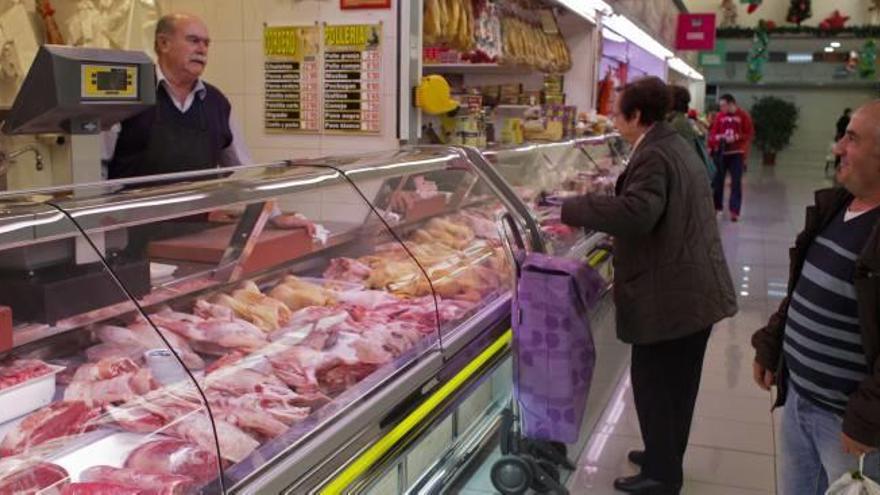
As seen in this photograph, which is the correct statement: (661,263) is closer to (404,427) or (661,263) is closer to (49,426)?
(404,427)

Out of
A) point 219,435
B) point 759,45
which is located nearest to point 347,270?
point 219,435

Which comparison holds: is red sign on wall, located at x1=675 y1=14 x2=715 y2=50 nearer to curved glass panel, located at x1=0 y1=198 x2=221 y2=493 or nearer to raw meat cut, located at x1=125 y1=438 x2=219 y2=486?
curved glass panel, located at x1=0 y1=198 x2=221 y2=493

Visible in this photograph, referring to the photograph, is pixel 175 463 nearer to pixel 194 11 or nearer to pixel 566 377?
→ pixel 566 377

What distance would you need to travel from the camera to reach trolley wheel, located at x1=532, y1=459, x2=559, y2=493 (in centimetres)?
331

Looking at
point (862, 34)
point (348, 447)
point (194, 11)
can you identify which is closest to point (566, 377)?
point (348, 447)

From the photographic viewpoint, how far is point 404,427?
2.29 metres

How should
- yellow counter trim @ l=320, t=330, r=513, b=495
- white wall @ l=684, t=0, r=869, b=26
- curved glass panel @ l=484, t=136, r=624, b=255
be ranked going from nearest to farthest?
yellow counter trim @ l=320, t=330, r=513, b=495 → curved glass panel @ l=484, t=136, r=624, b=255 → white wall @ l=684, t=0, r=869, b=26

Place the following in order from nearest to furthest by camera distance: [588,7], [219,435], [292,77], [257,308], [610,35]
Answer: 1. [219,435]
2. [257,308]
3. [292,77]
4. [588,7]
5. [610,35]

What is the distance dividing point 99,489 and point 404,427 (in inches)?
36.2

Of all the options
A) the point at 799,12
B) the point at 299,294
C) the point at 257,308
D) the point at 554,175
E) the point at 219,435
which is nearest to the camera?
the point at 219,435

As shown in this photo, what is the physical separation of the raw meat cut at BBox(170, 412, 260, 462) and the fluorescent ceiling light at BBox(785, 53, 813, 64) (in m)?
28.2

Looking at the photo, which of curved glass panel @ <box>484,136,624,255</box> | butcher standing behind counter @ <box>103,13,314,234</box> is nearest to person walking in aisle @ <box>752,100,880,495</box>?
curved glass panel @ <box>484,136,624,255</box>

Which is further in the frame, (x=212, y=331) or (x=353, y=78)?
(x=353, y=78)

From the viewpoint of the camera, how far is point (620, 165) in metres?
6.62
